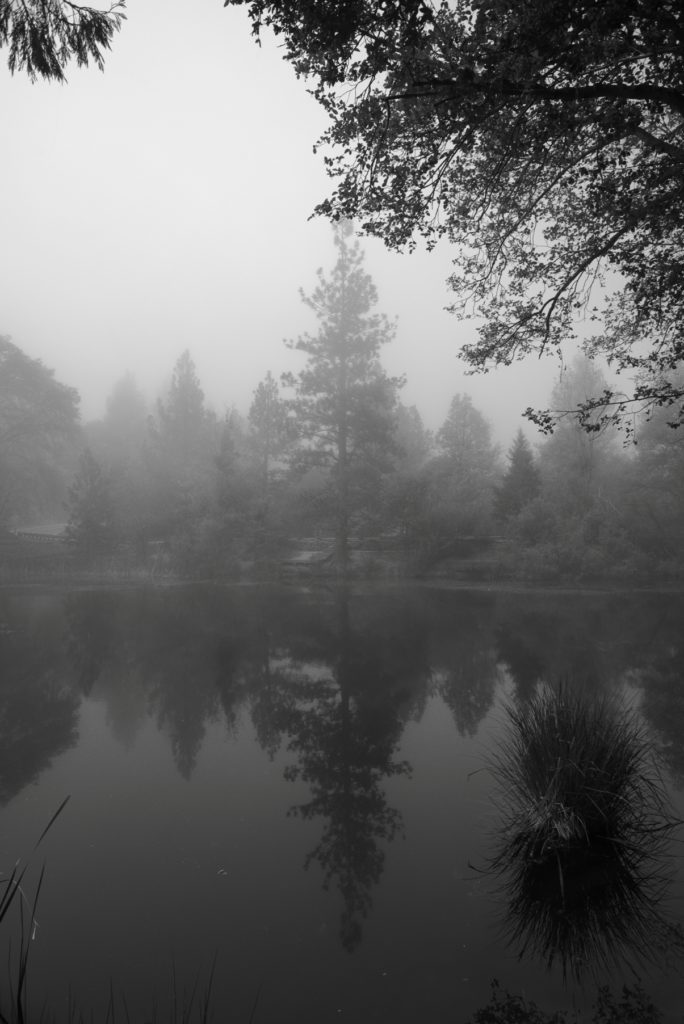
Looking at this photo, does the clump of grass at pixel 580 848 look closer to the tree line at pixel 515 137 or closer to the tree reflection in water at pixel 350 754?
the tree reflection in water at pixel 350 754

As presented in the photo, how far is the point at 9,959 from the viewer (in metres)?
3.95

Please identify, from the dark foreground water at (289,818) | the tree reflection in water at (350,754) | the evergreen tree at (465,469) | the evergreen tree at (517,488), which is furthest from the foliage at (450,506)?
the tree reflection in water at (350,754)

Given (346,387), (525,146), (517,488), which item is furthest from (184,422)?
(525,146)

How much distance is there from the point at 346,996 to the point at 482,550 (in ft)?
98.5

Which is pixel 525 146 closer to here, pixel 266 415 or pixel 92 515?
pixel 92 515

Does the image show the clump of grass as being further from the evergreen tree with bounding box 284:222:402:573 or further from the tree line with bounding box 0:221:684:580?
the evergreen tree with bounding box 284:222:402:573

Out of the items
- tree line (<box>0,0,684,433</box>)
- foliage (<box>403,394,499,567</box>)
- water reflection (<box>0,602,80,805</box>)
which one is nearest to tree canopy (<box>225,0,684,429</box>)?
tree line (<box>0,0,684,433</box>)

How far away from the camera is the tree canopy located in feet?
16.8

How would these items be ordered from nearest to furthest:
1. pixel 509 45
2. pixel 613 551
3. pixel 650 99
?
pixel 509 45
pixel 650 99
pixel 613 551

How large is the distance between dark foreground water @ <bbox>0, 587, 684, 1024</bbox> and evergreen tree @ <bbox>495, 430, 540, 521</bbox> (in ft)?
55.4

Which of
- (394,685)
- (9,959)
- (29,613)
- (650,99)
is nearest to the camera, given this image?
(9,959)

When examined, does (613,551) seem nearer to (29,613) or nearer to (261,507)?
(261,507)

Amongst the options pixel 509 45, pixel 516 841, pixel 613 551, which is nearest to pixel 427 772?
pixel 516 841

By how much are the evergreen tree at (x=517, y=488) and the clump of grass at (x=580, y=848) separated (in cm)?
2673
